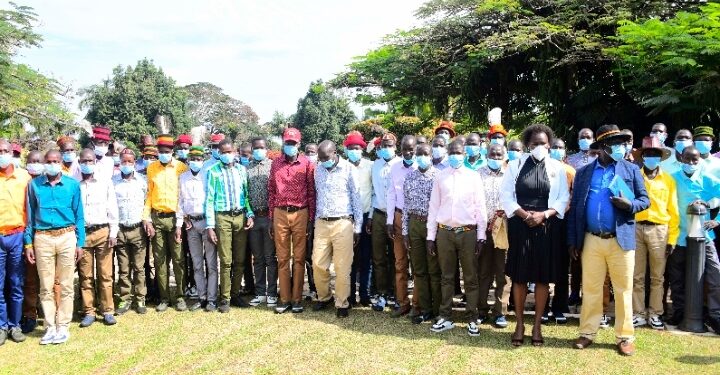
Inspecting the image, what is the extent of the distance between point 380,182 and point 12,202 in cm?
426

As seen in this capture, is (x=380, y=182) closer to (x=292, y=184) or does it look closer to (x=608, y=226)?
(x=292, y=184)

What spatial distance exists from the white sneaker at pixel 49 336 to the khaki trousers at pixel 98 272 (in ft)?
2.05

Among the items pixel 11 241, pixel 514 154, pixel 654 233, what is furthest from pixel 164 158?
pixel 654 233

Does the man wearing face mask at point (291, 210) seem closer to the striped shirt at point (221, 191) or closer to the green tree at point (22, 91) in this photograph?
the striped shirt at point (221, 191)

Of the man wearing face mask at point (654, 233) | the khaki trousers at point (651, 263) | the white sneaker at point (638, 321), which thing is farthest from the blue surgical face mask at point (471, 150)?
the white sneaker at point (638, 321)

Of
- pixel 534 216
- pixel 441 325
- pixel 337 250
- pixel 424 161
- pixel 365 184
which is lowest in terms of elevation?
pixel 441 325

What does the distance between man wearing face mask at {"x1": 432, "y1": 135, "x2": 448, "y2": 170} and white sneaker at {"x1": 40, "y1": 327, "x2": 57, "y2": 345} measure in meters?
4.79

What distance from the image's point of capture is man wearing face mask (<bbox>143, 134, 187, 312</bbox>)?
7238 millimetres

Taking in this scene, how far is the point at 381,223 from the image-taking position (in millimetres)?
7121

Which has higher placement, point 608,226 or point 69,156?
point 69,156

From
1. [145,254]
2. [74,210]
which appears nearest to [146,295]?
[145,254]

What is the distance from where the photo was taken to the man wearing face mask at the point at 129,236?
7.10 meters

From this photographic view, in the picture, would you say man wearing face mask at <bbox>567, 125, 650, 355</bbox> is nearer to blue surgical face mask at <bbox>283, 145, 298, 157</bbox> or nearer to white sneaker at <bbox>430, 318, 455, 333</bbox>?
white sneaker at <bbox>430, 318, 455, 333</bbox>

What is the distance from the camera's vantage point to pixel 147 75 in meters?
40.2
